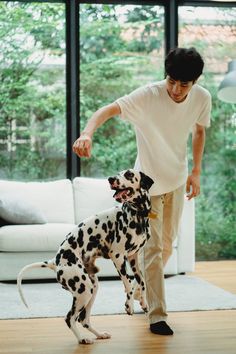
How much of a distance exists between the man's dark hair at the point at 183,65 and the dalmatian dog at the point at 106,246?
472mm

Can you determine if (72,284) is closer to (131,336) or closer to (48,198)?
(131,336)

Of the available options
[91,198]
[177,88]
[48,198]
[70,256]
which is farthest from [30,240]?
[177,88]

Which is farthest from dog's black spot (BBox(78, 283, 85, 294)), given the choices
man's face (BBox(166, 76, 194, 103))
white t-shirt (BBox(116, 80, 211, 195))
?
man's face (BBox(166, 76, 194, 103))

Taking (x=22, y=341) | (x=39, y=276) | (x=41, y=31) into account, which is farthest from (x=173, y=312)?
(x=41, y=31)

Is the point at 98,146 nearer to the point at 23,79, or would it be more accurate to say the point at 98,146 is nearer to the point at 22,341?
the point at 23,79

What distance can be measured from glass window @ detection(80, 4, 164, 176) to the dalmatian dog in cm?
369

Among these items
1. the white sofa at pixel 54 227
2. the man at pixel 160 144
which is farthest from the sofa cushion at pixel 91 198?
the man at pixel 160 144

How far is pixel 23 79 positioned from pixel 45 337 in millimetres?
3834

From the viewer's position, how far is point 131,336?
3229mm

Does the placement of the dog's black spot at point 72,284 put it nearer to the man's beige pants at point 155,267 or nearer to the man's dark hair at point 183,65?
the man's beige pants at point 155,267

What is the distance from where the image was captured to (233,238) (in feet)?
22.7

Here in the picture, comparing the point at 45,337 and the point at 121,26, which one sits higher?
the point at 121,26

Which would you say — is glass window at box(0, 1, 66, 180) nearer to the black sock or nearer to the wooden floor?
the wooden floor

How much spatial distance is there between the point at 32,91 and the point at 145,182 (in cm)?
386
